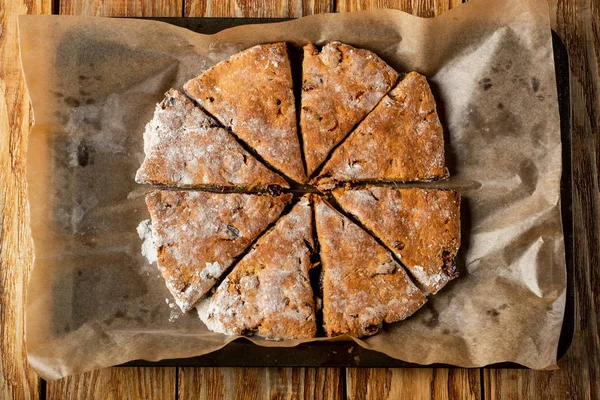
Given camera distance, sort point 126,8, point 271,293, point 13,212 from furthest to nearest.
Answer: point 126,8
point 13,212
point 271,293

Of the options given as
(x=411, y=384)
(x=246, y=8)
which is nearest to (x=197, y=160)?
(x=246, y=8)

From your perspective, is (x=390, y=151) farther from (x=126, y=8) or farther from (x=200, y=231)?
(x=126, y=8)

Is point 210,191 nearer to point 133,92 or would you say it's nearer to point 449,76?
point 133,92

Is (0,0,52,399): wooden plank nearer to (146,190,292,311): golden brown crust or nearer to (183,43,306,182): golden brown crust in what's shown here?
(146,190,292,311): golden brown crust

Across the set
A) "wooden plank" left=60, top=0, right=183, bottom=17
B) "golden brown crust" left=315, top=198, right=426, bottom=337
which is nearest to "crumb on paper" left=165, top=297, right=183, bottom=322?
"golden brown crust" left=315, top=198, right=426, bottom=337

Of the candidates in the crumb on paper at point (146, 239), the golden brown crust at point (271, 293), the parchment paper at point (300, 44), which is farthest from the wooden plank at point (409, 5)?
the crumb on paper at point (146, 239)

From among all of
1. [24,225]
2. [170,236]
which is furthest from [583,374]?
[24,225]
